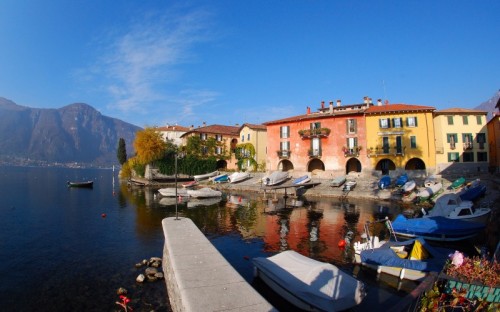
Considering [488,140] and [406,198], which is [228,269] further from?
[488,140]

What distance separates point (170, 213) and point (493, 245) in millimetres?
27767

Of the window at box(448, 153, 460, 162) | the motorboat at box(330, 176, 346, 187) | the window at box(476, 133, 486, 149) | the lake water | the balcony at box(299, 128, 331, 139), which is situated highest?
the balcony at box(299, 128, 331, 139)

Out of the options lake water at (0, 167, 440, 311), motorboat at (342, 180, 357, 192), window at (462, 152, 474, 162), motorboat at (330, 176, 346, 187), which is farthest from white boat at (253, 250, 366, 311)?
window at (462, 152, 474, 162)

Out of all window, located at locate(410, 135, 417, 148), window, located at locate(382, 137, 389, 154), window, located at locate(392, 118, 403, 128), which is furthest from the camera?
window, located at locate(382, 137, 389, 154)

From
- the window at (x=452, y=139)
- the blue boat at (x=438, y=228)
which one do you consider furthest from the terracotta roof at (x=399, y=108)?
the blue boat at (x=438, y=228)

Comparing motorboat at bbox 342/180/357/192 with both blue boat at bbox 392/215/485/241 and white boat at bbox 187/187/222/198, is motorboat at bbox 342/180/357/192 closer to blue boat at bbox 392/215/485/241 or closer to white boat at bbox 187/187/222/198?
white boat at bbox 187/187/222/198

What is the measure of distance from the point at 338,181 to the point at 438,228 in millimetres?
27237

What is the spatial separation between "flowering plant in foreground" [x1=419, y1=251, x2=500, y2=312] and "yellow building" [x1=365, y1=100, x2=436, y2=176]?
4456 centimetres

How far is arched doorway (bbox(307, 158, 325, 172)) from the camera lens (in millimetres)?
58244

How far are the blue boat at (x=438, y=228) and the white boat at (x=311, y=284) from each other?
11.8 metres

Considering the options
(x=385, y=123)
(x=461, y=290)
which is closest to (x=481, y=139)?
(x=385, y=123)

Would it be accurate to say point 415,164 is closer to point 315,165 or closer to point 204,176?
point 315,165

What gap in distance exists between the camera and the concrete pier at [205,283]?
24.9 ft

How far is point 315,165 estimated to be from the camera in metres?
58.9
